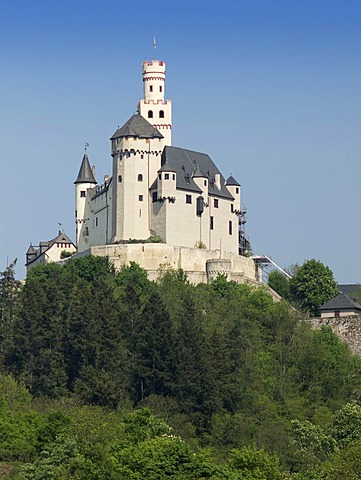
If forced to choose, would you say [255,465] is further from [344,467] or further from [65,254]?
[65,254]

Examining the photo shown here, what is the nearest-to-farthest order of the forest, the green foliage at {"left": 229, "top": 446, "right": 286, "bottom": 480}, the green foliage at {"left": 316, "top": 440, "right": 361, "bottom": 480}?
1. the green foliage at {"left": 316, "top": 440, "right": 361, "bottom": 480}
2. the green foliage at {"left": 229, "top": 446, "right": 286, "bottom": 480}
3. the forest

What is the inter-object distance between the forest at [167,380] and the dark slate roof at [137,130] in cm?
1085

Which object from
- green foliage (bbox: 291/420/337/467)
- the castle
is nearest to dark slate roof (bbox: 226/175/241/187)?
the castle

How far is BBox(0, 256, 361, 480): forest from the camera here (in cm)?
7238

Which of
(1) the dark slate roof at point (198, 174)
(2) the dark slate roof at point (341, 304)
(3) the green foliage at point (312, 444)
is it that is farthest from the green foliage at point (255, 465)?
(1) the dark slate roof at point (198, 174)

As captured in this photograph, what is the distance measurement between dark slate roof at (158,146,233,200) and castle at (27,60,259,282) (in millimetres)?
91

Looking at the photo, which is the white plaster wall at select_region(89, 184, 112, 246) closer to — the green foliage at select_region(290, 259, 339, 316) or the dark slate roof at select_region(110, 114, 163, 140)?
the dark slate roof at select_region(110, 114, 163, 140)

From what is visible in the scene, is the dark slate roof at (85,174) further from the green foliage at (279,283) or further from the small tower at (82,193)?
the green foliage at (279,283)

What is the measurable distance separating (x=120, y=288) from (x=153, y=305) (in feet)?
40.3

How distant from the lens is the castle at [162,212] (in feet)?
356

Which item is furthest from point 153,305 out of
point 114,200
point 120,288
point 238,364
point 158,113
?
point 158,113

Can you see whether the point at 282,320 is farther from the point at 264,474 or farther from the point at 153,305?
the point at 264,474

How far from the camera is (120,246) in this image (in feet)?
356

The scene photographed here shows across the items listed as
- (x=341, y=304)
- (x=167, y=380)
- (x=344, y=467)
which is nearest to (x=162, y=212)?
(x=341, y=304)
